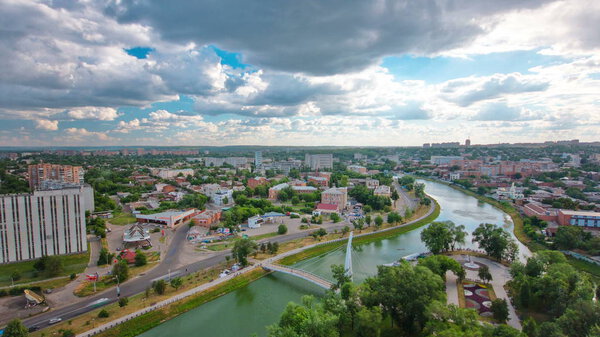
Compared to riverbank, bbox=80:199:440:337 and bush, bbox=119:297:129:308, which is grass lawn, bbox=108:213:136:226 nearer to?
bush, bbox=119:297:129:308

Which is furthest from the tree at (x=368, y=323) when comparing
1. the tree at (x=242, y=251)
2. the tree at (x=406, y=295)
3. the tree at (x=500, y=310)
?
the tree at (x=242, y=251)

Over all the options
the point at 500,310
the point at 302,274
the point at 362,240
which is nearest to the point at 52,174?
the point at 362,240

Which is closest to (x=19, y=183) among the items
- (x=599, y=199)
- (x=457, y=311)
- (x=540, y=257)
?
(x=457, y=311)

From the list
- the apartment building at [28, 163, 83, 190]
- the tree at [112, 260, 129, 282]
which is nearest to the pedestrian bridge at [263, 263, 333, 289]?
the tree at [112, 260, 129, 282]

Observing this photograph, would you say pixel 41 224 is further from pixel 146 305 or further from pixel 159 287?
pixel 146 305

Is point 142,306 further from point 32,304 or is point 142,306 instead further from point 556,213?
point 556,213

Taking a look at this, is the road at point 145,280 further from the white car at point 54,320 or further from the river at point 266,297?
the river at point 266,297
